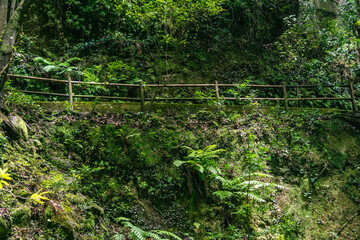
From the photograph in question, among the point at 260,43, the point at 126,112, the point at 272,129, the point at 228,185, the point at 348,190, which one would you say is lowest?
the point at 348,190

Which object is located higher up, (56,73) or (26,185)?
(56,73)

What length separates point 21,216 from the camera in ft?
14.1

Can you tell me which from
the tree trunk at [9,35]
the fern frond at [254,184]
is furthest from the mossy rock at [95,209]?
the fern frond at [254,184]

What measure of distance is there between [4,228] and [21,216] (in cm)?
43

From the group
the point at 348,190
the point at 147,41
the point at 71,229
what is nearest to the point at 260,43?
the point at 147,41

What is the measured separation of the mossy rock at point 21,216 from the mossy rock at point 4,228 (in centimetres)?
Answer: 20

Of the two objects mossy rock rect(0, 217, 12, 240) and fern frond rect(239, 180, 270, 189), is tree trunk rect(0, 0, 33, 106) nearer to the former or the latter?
mossy rock rect(0, 217, 12, 240)

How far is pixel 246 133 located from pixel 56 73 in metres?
6.96

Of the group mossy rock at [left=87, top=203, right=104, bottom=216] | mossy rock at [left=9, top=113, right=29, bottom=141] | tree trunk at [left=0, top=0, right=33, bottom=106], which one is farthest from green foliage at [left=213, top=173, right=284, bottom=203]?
tree trunk at [left=0, top=0, right=33, bottom=106]

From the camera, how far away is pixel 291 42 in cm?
1373

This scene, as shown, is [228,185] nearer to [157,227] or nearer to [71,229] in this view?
[157,227]

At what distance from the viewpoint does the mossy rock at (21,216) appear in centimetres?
422

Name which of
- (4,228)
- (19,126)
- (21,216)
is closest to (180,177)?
(19,126)

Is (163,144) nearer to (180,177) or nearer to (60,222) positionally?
(180,177)
